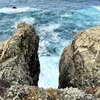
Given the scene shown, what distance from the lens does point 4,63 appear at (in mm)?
14820

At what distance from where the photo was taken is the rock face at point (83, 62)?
1647 cm

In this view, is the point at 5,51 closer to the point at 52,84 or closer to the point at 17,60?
the point at 17,60

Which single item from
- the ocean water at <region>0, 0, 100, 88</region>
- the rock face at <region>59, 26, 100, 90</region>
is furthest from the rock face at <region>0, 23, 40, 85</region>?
the ocean water at <region>0, 0, 100, 88</region>

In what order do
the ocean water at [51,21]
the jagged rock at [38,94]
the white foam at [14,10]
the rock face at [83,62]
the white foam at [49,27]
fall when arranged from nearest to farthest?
the jagged rock at [38,94], the rock face at [83,62], the ocean water at [51,21], the white foam at [49,27], the white foam at [14,10]

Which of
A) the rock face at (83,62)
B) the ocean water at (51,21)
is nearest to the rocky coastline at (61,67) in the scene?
the rock face at (83,62)

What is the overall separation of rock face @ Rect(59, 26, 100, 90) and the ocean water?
21.7ft

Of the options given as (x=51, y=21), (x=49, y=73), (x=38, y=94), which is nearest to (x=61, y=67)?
(x=49, y=73)

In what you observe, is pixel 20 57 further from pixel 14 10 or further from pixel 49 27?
pixel 14 10

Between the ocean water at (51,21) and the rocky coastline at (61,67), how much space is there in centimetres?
743

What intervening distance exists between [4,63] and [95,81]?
189 inches

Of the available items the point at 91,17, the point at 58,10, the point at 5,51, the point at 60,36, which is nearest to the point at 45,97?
the point at 5,51

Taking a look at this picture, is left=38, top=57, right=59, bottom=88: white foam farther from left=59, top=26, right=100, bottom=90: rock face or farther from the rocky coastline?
the rocky coastline

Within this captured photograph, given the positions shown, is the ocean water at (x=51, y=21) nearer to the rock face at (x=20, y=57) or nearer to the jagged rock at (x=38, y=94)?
the rock face at (x=20, y=57)

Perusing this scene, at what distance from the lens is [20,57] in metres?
15.9
